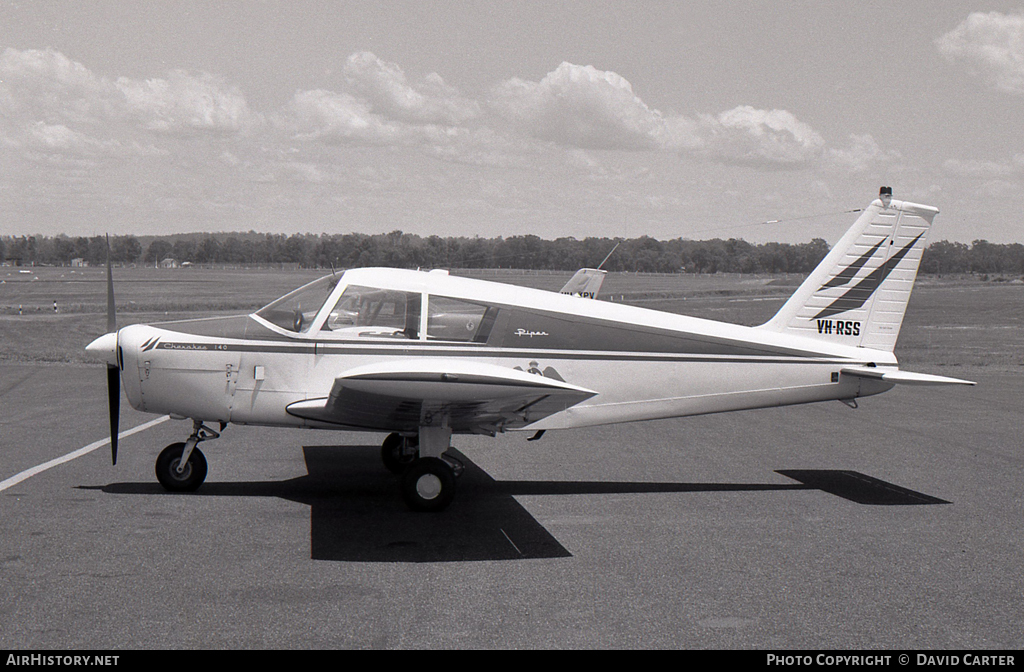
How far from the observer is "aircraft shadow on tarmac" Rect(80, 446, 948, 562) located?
21.1 ft

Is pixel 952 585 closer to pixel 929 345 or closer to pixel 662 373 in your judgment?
pixel 662 373

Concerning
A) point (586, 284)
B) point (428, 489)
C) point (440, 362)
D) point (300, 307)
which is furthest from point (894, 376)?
point (586, 284)

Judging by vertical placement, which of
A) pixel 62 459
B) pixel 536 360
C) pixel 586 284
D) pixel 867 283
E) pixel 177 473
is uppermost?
pixel 867 283

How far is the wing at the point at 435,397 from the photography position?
258 inches

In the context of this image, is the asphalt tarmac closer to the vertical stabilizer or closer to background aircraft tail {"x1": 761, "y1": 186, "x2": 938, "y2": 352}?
background aircraft tail {"x1": 761, "y1": 186, "x2": 938, "y2": 352}

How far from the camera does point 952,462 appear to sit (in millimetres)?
9922

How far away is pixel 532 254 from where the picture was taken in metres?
78.1

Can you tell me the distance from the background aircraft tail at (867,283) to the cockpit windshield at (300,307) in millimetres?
4818

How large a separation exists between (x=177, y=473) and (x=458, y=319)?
10.1 ft

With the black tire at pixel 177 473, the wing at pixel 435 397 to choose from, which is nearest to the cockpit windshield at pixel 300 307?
the wing at pixel 435 397

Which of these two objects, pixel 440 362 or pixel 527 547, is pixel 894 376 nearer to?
pixel 527 547

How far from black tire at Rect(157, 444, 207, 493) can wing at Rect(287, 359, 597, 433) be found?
50.5 inches

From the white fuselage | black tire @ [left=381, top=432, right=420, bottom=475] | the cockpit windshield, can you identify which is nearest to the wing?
the white fuselage
